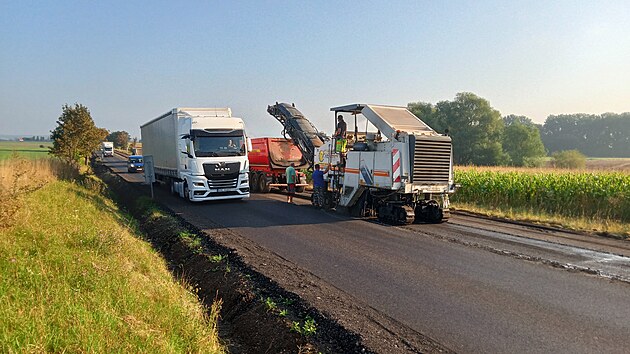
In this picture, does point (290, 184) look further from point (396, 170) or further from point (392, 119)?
point (396, 170)

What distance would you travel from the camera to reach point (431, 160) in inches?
510

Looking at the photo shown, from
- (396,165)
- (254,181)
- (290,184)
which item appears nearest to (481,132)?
(254,181)

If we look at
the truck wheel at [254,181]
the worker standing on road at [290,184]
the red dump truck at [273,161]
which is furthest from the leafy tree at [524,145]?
the worker standing on road at [290,184]

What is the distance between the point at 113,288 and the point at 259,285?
216cm

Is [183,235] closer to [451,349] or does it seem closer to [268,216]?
[268,216]

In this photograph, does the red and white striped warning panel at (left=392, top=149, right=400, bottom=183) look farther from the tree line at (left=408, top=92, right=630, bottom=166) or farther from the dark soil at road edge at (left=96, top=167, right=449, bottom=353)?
the tree line at (left=408, top=92, right=630, bottom=166)

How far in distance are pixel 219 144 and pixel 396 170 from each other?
8095 mm

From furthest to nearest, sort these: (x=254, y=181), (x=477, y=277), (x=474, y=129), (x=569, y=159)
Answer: (x=474, y=129) < (x=569, y=159) < (x=254, y=181) < (x=477, y=277)

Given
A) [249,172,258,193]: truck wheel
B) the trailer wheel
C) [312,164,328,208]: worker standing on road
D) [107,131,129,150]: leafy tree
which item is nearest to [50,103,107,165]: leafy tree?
the trailer wheel

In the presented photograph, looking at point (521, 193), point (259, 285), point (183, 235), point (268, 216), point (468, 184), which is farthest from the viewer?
point (468, 184)

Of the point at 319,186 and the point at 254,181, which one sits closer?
the point at 319,186

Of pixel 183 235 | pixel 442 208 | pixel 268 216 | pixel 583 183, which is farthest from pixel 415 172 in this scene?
pixel 583 183

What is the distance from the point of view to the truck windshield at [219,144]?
17.7 metres

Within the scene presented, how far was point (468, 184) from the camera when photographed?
1905 centimetres
